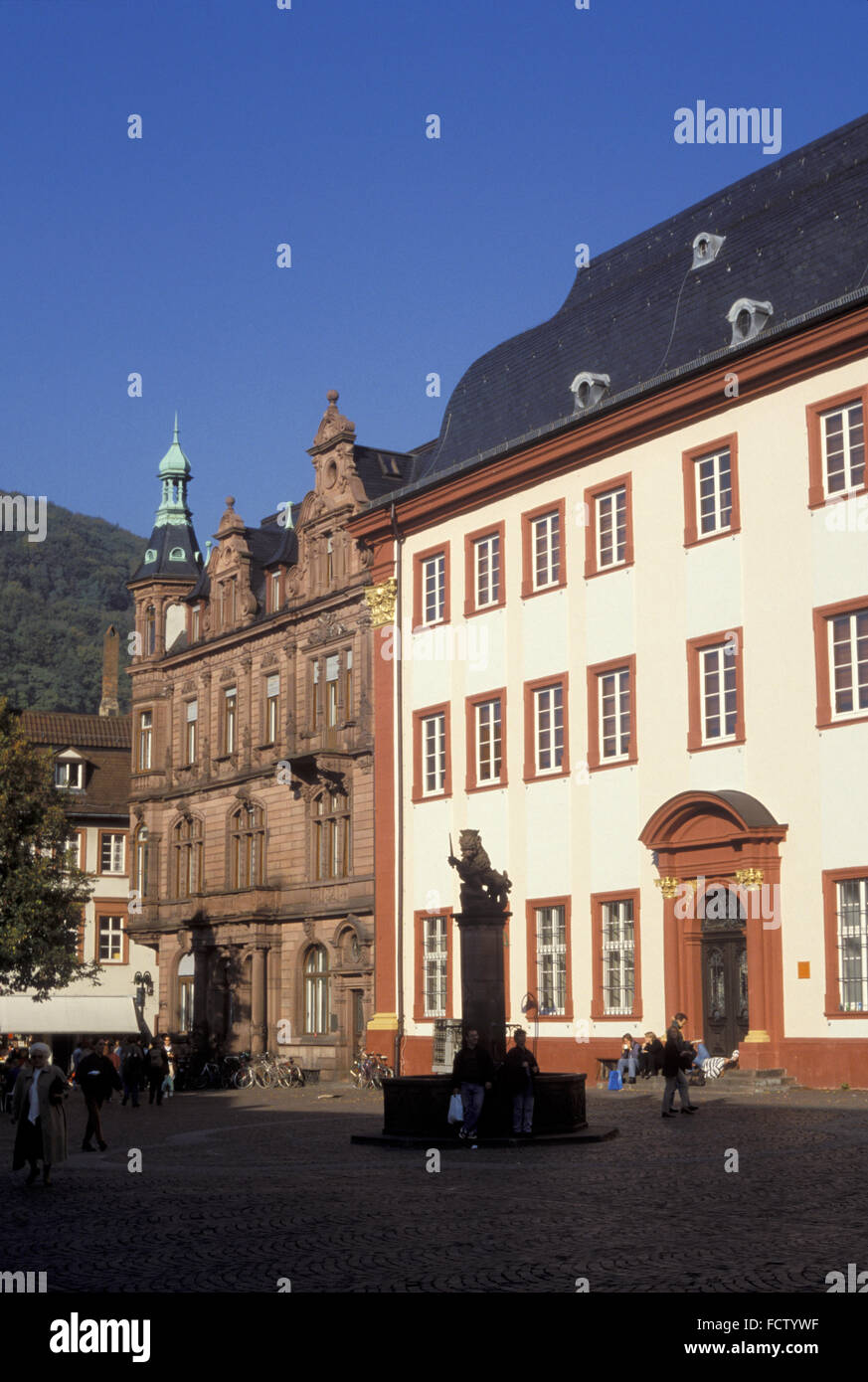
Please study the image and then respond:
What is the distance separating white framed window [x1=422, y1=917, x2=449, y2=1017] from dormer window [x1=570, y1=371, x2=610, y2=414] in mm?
12528

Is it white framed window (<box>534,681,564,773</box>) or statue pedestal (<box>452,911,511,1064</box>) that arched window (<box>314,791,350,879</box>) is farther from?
statue pedestal (<box>452,911,511,1064</box>)

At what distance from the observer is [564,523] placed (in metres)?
38.6

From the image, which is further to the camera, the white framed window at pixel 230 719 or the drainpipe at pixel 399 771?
the white framed window at pixel 230 719

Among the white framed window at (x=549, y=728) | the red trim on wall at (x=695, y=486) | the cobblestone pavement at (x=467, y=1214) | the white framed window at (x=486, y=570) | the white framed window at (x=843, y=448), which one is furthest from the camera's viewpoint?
the white framed window at (x=486, y=570)

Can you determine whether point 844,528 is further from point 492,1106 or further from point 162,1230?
point 162,1230

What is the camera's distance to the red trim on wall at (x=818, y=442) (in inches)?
1238

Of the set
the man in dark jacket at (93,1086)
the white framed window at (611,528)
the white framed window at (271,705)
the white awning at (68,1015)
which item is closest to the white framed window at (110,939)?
the white awning at (68,1015)

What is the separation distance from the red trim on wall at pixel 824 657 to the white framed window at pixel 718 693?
2.32 metres

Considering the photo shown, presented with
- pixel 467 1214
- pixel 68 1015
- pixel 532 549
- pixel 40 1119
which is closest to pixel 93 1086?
pixel 40 1119

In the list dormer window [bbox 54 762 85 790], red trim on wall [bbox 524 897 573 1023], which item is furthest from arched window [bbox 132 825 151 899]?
red trim on wall [bbox 524 897 573 1023]

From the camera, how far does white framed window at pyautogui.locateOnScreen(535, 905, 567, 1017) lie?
3769 centimetres

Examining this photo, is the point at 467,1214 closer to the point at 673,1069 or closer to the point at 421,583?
the point at 673,1069

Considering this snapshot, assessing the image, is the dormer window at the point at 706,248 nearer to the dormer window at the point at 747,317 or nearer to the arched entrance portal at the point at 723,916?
the dormer window at the point at 747,317
